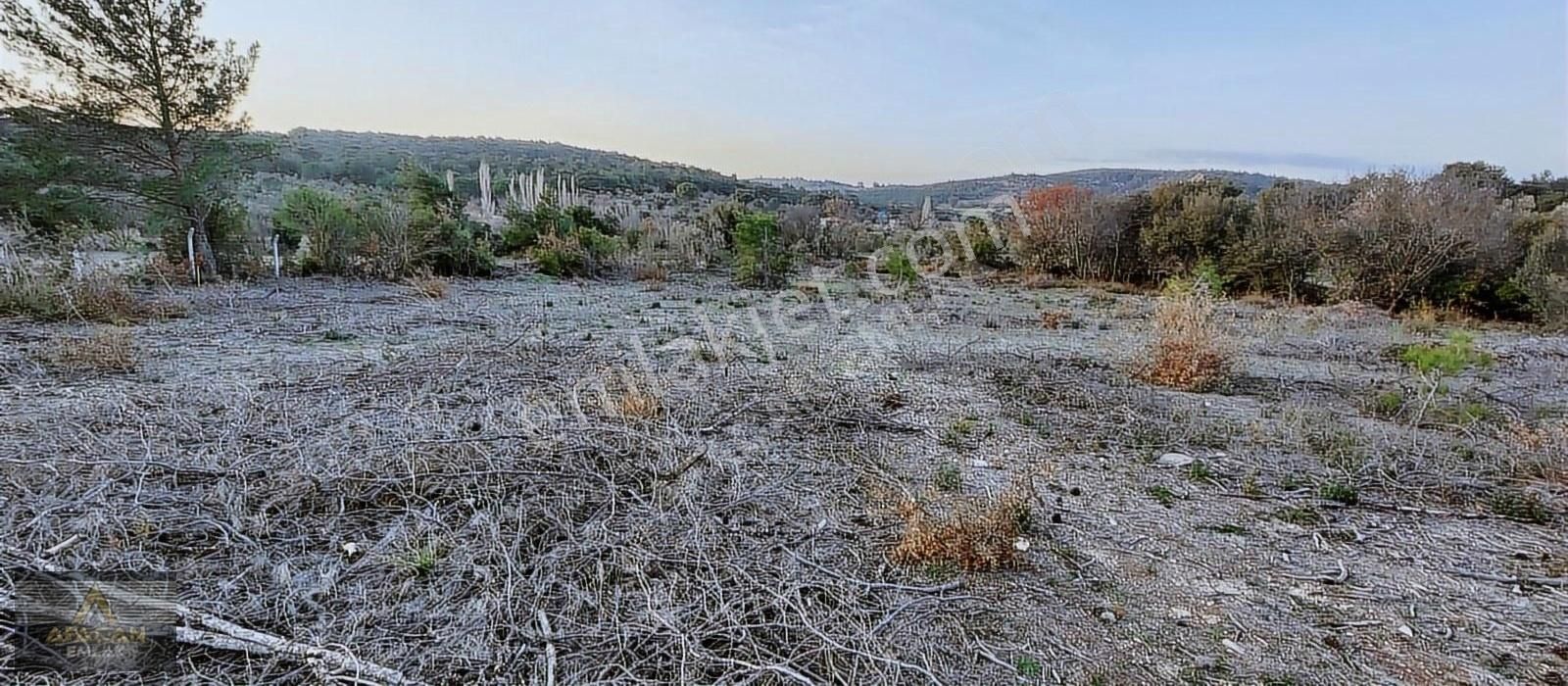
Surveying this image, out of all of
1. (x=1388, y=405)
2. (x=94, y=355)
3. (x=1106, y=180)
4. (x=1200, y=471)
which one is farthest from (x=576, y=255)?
A: (x=1388, y=405)

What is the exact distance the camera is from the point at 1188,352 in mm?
4770

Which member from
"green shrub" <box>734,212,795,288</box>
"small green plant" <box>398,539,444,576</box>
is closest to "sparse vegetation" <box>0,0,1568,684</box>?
"small green plant" <box>398,539,444,576</box>

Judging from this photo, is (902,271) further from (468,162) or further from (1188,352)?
(468,162)

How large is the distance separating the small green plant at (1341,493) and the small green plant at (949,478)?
145cm

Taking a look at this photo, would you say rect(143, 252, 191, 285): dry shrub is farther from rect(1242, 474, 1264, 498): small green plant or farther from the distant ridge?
the distant ridge

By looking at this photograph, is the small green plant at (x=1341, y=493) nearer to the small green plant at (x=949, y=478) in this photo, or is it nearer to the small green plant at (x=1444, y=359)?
the small green plant at (x=949, y=478)

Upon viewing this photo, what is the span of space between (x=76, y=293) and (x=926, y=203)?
16.0m

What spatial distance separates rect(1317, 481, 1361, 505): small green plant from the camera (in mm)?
2918

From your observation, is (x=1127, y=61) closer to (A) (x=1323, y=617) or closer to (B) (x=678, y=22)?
(B) (x=678, y=22)

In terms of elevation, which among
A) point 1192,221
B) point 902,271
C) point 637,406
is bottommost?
point 637,406

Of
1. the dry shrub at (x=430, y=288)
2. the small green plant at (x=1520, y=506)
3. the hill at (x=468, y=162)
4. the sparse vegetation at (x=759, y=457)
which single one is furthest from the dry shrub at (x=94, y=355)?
the hill at (x=468, y=162)

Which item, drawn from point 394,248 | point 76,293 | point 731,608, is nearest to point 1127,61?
point 731,608

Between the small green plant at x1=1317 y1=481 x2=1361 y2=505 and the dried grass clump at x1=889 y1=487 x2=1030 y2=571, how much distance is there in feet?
4.43

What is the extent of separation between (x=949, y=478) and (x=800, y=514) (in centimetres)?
75
